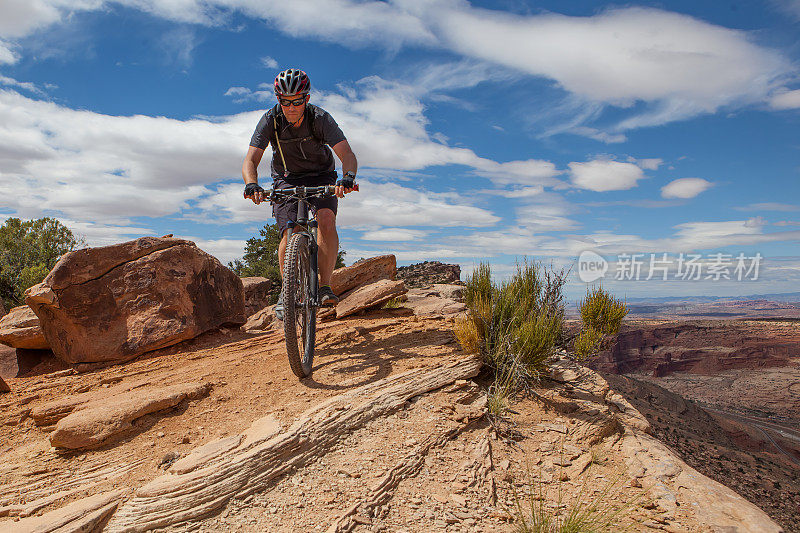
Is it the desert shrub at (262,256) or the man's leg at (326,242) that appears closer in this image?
the man's leg at (326,242)

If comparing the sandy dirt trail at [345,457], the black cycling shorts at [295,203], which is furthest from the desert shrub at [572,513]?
the black cycling shorts at [295,203]

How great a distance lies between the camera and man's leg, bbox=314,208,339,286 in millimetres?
5066

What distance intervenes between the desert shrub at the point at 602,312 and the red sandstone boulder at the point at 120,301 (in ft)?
20.0

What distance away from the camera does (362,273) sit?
9.30 meters

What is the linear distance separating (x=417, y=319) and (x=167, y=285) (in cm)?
394

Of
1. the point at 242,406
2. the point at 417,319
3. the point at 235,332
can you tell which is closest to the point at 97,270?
the point at 235,332

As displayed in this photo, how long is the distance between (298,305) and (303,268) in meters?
0.40

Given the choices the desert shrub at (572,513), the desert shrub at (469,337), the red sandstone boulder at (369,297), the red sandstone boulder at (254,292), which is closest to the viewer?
the desert shrub at (572,513)

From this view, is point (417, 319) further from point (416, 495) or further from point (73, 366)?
point (73, 366)

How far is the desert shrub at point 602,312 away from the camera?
6707 mm

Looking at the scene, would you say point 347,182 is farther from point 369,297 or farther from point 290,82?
point 369,297

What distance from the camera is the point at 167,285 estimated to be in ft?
22.3

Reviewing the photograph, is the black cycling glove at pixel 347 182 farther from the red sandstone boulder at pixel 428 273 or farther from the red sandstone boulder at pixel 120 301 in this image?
the red sandstone boulder at pixel 428 273

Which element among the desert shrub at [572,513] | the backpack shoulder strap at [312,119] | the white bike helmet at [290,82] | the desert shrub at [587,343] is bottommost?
the desert shrub at [572,513]
